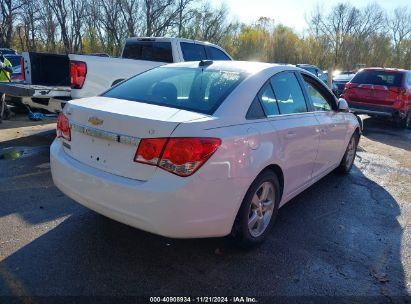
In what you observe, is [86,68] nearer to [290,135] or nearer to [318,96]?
A: [318,96]

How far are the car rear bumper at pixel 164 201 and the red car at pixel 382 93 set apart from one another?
9.41m

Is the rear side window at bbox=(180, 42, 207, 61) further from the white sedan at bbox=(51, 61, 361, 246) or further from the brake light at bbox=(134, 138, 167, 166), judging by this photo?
the brake light at bbox=(134, 138, 167, 166)

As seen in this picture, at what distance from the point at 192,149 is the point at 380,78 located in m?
10.2

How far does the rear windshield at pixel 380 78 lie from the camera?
36.4 ft

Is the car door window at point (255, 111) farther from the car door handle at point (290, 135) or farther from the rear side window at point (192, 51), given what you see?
the rear side window at point (192, 51)

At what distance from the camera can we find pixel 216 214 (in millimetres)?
2916

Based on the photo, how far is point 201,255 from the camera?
334cm

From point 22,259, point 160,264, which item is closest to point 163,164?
point 160,264

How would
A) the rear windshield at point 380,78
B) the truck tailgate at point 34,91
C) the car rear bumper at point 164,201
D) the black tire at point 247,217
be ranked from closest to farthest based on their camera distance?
the car rear bumper at point 164,201 < the black tire at point 247,217 < the truck tailgate at point 34,91 < the rear windshield at point 380,78

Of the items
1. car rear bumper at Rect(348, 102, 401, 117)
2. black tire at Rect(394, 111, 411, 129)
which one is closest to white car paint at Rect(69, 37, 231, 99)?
car rear bumper at Rect(348, 102, 401, 117)

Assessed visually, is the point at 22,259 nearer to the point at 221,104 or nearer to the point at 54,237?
the point at 54,237

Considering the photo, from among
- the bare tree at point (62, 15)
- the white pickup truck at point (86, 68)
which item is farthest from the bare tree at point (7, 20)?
the white pickup truck at point (86, 68)

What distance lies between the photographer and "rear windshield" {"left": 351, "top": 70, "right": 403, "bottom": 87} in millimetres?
11086

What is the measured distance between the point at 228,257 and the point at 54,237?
1548 millimetres
